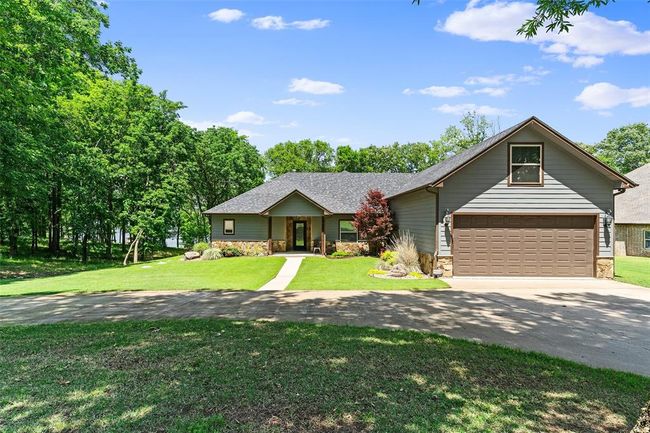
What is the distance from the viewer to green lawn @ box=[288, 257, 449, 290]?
12.3 m

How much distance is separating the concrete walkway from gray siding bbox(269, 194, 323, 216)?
3.15 meters

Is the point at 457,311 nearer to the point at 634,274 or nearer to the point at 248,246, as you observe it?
the point at 634,274

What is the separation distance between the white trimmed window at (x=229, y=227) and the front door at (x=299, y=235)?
4.43 metres

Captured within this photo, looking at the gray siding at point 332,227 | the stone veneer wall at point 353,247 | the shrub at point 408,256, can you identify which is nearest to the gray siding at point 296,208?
the gray siding at point 332,227

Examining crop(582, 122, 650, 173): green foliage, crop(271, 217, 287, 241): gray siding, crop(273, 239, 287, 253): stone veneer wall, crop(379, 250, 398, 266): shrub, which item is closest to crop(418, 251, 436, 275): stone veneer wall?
crop(379, 250, 398, 266): shrub

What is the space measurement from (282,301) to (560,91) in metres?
18.8

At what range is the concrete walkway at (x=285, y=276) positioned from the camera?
493 inches

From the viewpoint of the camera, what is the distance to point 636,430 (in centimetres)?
224

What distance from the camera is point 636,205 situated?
81.9 ft

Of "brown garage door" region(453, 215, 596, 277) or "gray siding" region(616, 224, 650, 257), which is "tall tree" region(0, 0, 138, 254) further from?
"gray siding" region(616, 224, 650, 257)

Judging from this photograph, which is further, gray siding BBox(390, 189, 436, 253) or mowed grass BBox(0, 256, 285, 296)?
gray siding BBox(390, 189, 436, 253)

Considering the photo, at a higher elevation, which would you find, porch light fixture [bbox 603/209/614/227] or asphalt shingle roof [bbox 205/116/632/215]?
asphalt shingle roof [bbox 205/116/632/215]

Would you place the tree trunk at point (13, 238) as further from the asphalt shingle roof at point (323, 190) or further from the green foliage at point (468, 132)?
the green foliage at point (468, 132)

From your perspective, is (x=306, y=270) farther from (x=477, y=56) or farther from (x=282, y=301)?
(x=477, y=56)
